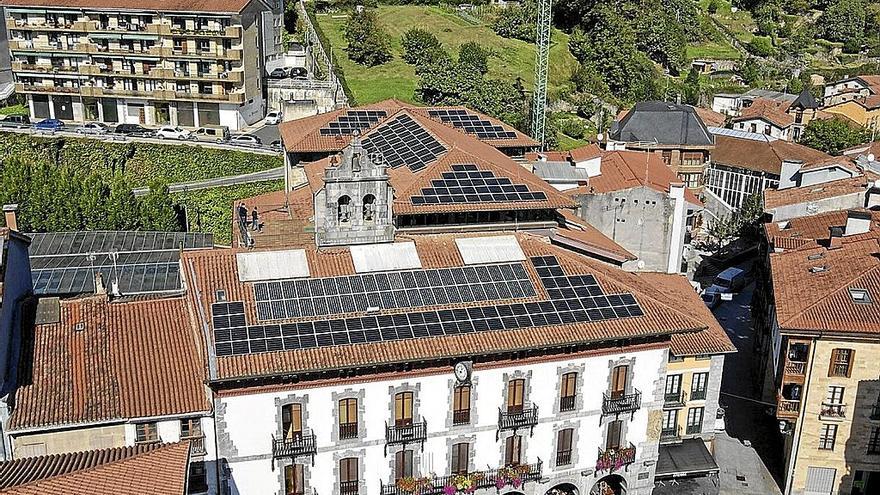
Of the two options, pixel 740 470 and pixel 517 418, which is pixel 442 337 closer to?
pixel 517 418

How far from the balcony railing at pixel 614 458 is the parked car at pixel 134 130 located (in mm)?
62671

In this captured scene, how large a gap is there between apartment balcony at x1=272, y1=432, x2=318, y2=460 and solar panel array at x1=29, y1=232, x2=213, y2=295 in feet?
60.3

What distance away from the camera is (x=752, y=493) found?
50.5 meters

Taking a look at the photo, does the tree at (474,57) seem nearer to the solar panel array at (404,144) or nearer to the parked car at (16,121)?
the parked car at (16,121)

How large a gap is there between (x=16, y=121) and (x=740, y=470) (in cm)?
8051

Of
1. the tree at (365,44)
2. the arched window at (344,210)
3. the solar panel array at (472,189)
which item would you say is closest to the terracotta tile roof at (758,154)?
the tree at (365,44)

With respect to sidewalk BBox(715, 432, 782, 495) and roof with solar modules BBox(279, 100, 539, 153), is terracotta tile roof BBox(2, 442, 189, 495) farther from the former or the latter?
roof with solar modules BBox(279, 100, 539, 153)

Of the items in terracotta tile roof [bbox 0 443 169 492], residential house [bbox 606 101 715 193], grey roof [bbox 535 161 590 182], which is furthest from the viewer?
residential house [bbox 606 101 715 193]

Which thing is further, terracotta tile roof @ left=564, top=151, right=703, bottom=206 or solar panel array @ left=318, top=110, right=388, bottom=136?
terracotta tile roof @ left=564, top=151, right=703, bottom=206

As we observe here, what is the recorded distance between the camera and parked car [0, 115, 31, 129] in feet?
297

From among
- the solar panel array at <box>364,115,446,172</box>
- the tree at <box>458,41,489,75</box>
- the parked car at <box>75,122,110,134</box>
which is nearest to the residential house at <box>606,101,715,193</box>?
the tree at <box>458,41,489,75</box>

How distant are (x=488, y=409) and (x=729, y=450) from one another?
21.1m

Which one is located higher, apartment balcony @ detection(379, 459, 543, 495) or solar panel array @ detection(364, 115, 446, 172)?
solar panel array @ detection(364, 115, 446, 172)

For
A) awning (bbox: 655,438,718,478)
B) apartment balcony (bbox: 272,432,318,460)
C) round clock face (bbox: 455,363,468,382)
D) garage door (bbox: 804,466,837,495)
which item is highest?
round clock face (bbox: 455,363,468,382)
